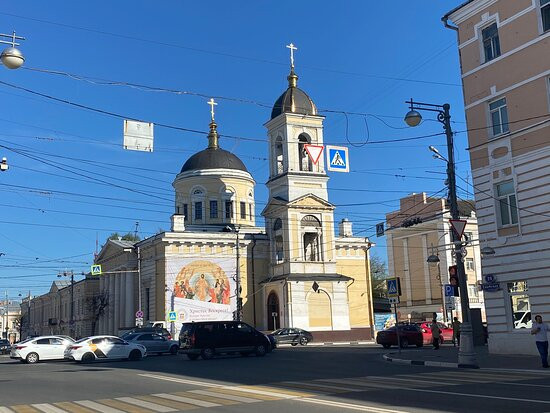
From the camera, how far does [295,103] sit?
55.7m

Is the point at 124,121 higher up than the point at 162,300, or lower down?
higher up

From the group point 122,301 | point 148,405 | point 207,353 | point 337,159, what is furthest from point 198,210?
point 148,405

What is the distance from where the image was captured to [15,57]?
13.7 m

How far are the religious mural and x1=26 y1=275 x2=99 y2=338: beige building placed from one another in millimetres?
21949

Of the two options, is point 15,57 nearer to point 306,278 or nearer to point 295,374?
point 295,374

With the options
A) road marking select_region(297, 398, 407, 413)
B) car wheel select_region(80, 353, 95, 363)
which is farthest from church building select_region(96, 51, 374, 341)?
road marking select_region(297, 398, 407, 413)

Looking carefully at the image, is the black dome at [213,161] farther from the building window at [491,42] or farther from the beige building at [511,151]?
the building window at [491,42]

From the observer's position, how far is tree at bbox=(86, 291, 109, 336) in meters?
68.6

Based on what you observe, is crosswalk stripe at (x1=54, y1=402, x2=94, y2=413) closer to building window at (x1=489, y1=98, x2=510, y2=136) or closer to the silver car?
building window at (x1=489, y1=98, x2=510, y2=136)

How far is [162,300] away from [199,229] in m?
10.2

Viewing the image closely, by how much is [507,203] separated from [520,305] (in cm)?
411

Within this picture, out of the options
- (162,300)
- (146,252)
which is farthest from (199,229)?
(162,300)

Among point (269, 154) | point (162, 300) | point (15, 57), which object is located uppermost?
Answer: point (269, 154)

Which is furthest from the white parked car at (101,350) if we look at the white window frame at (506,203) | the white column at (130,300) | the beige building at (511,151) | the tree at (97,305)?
the tree at (97,305)
